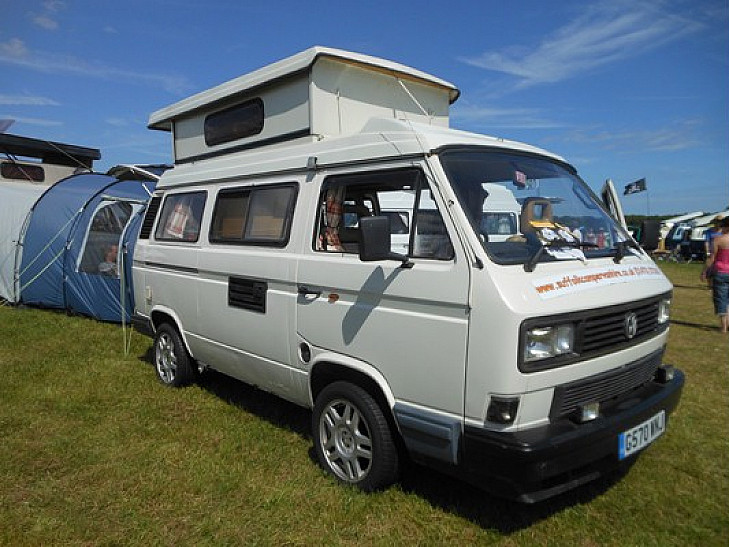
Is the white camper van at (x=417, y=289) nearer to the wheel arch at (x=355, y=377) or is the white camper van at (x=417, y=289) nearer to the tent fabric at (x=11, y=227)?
the wheel arch at (x=355, y=377)

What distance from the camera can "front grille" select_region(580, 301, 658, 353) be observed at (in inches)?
122

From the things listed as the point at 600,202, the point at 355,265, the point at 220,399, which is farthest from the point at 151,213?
the point at 600,202

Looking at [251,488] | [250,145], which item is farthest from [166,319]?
[251,488]

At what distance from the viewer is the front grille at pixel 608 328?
309cm

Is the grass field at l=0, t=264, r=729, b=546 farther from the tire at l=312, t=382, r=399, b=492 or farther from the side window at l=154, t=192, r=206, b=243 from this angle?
the side window at l=154, t=192, r=206, b=243

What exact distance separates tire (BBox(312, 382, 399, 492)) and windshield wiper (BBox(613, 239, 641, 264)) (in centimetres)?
188

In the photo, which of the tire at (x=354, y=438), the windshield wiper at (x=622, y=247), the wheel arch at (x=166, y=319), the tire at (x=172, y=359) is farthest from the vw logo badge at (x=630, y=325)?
the tire at (x=172, y=359)

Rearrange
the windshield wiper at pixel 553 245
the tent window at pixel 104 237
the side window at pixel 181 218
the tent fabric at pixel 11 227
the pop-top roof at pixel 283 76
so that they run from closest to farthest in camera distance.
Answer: the windshield wiper at pixel 553 245 < the pop-top roof at pixel 283 76 < the side window at pixel 181 218 < the tent window at pixel 104 237 < the tent fabric at pixel 11 227

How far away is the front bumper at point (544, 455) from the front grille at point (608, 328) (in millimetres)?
401

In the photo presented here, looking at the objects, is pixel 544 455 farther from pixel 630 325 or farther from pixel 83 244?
pixel 83 244

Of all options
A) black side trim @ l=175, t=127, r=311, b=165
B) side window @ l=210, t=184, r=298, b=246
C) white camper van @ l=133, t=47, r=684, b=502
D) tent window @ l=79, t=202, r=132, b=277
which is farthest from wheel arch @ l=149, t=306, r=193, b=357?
tent window @ l=79, t=202, r=132, b=277

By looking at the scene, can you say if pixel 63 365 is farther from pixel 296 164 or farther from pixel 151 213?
pixel 296 164

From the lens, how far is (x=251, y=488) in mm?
3916

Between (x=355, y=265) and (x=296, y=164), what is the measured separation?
1.09 meters
